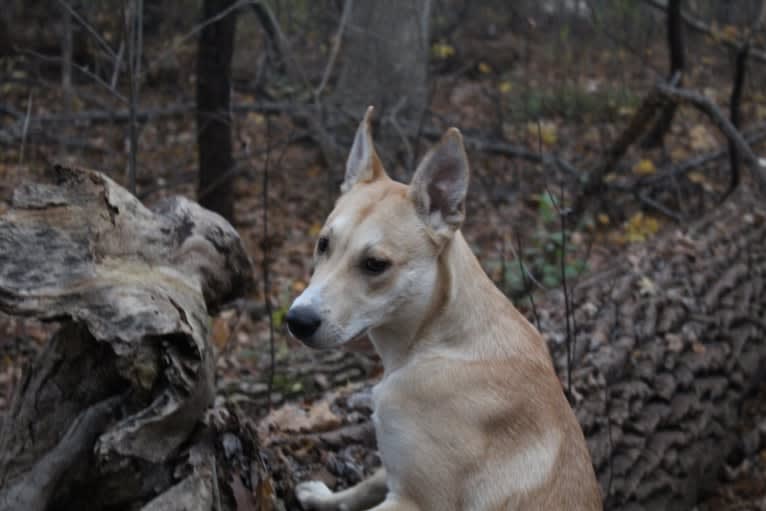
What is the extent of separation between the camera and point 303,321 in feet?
11.2

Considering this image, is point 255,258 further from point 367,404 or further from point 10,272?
point 10,272

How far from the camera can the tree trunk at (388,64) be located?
392 inches

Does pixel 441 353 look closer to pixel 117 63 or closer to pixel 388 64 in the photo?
pixel 117 63

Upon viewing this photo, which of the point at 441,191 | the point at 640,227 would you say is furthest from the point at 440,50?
the point at 441,191

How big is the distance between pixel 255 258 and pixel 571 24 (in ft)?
32.8

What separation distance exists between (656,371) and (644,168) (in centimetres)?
509

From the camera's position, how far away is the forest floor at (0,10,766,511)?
5.46m

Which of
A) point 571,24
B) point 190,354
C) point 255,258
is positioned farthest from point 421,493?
point 571,24

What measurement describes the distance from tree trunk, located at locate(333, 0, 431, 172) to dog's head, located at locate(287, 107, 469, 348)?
5900 mm

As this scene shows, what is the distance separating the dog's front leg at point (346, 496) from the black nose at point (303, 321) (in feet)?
2.93

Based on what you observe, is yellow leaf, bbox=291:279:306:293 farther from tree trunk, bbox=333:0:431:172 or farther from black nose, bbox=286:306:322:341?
black nose, bbox=286:306:322:341

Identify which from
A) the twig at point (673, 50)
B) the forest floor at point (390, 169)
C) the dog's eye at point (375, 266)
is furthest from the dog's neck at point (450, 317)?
the twig at point (673, 50)

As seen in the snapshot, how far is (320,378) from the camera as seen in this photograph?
5.80 m

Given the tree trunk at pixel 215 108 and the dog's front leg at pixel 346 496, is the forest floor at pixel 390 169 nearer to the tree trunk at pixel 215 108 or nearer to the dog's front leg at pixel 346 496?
the dog's front leg at pixel 346 496
